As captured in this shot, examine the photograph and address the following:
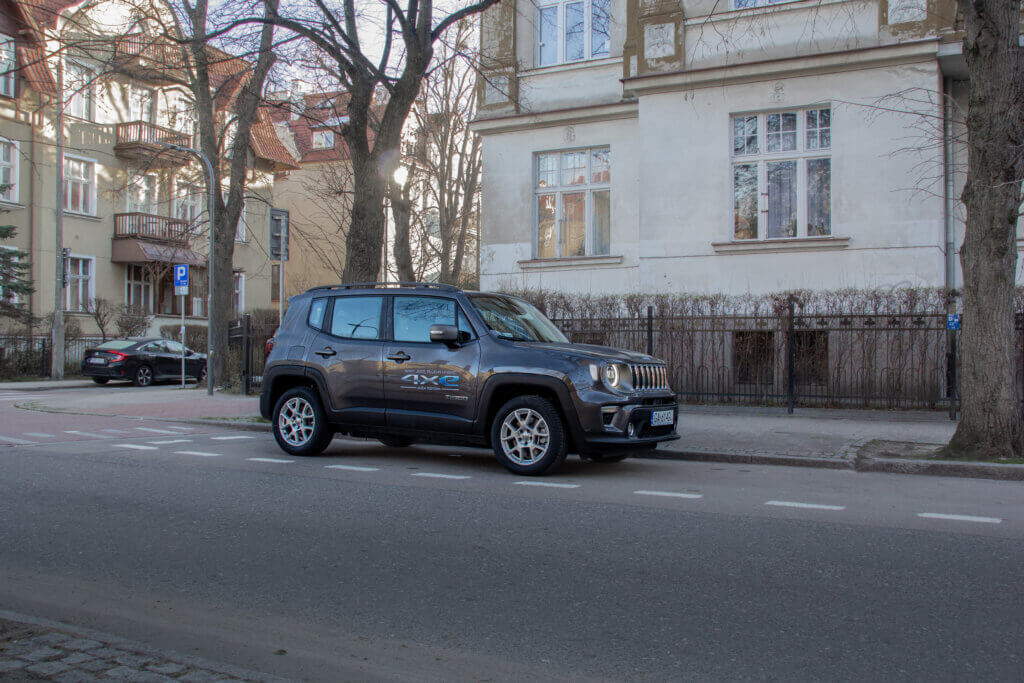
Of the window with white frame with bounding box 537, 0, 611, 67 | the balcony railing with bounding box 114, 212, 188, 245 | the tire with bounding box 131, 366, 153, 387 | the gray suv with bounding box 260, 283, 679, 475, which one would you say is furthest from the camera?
the balcony railing with bounding box 114, 212, 188, 245

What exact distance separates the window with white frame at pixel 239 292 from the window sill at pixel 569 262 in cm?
2629

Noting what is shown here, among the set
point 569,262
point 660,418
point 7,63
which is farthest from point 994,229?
point 569,262

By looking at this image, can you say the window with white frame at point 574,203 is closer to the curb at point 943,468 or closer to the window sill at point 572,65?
the window sill at point 572,65

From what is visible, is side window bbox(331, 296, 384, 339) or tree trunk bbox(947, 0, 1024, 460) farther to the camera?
side window bbox(331, 296, 384, 339)

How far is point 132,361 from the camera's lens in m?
27.0

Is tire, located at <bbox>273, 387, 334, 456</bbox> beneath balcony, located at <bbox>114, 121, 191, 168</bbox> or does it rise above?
beneath

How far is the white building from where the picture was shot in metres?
16.6

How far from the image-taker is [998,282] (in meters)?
9.70

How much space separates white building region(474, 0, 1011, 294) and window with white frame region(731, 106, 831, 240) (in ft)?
0.11

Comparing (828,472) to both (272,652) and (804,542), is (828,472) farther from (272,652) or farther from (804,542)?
(272,652)

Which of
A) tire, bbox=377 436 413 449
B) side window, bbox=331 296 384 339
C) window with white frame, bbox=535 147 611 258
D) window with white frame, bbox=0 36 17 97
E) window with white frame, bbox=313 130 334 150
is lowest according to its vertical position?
tire, bbox=377 436 413 449

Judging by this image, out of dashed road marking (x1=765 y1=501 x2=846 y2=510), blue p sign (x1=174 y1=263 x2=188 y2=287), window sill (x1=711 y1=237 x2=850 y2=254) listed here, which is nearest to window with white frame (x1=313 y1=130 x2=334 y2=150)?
blue p sign (x1=174 y1=263 x2=188 y2=287)

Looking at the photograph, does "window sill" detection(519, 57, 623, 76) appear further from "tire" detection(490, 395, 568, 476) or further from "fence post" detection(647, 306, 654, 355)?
"tire" detection(490, 395, 568, 476)

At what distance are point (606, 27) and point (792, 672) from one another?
60.7ft
